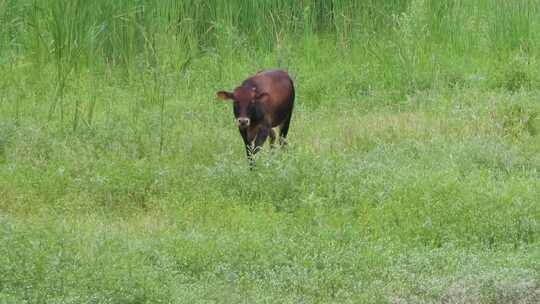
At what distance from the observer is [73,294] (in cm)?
700

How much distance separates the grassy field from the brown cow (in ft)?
0.90

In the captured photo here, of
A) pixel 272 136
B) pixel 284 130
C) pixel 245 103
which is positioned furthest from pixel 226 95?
pixel 284 130

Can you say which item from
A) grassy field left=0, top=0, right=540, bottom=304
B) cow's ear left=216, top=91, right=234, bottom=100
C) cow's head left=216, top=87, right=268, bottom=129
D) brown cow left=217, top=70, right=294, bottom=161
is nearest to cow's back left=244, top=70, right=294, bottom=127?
brown cow left=217, top=70, right=294, bottom=161

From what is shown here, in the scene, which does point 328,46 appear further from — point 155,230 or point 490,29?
point 155,230

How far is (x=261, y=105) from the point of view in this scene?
34.0 ft

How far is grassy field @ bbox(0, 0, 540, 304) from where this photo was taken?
7.50m

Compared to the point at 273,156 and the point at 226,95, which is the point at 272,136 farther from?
the point at 273,156

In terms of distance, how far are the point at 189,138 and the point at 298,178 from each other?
188cm

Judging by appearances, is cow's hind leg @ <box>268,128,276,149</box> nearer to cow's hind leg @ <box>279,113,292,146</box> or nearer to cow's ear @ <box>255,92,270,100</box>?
cow's hind leg @ <box>279,113,292,146</box>

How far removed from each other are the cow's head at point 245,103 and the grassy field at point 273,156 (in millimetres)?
310

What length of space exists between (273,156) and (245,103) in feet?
2.83

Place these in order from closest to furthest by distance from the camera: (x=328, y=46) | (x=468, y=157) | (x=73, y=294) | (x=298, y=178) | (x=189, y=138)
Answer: (x=73, y=294) < (x=298, y=178) < (x=468, y=157) < (x=189, y=138) < (x=328, y=46)

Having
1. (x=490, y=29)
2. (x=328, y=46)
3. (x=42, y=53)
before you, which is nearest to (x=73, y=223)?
(x=42, y=53)

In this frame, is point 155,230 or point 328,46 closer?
point 155,230
